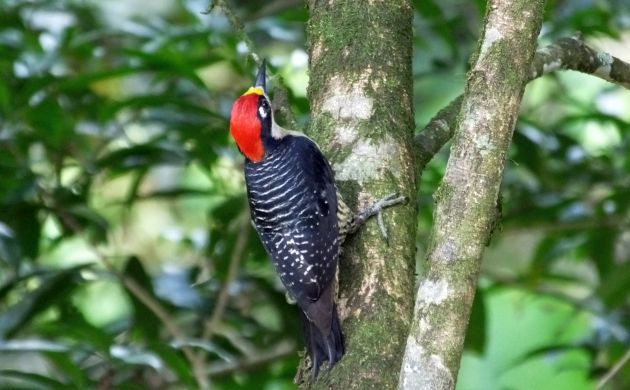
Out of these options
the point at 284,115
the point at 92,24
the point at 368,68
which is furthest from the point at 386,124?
the point at 92,24

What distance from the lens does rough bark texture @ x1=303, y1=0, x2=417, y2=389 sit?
189cm

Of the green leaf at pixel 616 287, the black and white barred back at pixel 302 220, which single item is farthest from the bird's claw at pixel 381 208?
the green leaf at pixel 616 287

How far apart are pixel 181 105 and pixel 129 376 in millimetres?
939

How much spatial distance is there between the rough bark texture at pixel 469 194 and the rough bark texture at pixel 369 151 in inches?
11.5

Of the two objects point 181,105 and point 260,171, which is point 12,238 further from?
point 260,171

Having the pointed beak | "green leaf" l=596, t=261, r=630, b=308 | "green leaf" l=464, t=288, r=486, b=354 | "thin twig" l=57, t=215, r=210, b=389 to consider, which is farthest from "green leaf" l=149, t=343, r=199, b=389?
"green leaf" l=596, t=261, r=630, b=308

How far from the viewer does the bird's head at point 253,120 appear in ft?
8.87

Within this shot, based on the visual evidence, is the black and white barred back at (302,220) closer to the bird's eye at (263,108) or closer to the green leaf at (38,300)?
the bird's eye at (263,108)

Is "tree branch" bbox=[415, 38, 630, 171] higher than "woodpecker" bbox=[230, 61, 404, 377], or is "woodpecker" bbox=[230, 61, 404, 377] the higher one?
"tree branch" bbox=[415, 38, 630, 171]

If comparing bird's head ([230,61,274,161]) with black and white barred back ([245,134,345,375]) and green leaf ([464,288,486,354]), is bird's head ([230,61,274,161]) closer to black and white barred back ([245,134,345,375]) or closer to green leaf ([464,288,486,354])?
black and white barred back ([245,134,345,375])

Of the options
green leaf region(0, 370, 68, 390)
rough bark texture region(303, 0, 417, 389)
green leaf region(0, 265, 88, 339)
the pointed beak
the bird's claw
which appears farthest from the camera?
green leaf region(0, 265, 88, 339)

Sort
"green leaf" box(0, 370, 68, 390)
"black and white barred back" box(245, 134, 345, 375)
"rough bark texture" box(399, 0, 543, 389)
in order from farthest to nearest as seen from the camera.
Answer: "green leaf" box(0, 370, 68, 390)
"black and white barred back" box(245, 134, 345, 375)
"rough bark texture" box(399, 0, 543, 389)

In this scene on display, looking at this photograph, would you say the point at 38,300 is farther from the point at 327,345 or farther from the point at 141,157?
the point at 327,345

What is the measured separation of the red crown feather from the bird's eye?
0.02 metres
